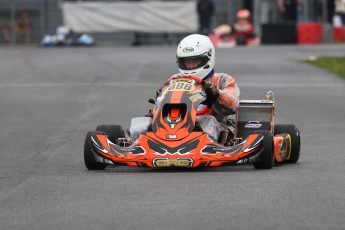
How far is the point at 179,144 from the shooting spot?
10211 millimetres

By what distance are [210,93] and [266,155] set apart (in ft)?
2.76

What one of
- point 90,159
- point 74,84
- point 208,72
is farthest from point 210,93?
point 74,84

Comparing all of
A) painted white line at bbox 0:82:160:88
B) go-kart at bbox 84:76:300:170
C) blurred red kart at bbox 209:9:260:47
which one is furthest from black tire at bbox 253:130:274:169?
blurred red kart at bbox 209:9:260:47

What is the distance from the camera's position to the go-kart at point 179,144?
1018cm

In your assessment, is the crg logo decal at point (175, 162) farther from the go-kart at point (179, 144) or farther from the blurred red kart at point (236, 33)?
the blurred red kart at point (236, 33)

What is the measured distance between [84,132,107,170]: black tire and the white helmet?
4.14 ft

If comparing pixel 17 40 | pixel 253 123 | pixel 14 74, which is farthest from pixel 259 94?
pixel 17 40

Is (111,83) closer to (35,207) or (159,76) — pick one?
(159,76)

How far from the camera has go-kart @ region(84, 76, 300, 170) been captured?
33.4ft

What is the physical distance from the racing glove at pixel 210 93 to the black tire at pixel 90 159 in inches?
43.9

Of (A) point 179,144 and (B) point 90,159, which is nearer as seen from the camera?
(A) point 179,144

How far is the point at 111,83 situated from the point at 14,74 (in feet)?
11.4

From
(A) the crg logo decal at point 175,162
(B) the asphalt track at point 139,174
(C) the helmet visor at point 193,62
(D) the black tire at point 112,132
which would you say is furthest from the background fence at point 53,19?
(A) the crg logo decal at point 175,162

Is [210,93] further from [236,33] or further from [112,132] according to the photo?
[236,33]
